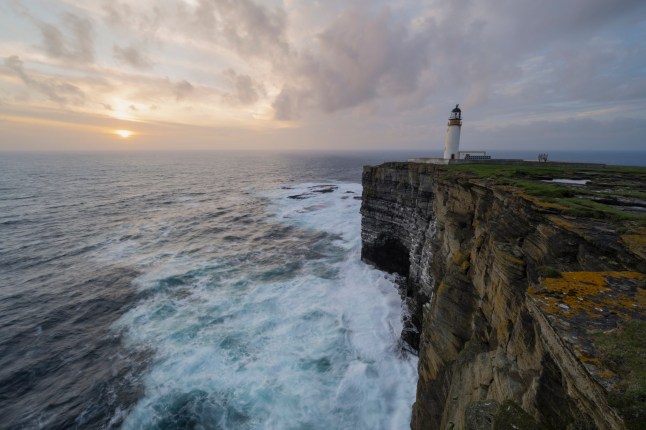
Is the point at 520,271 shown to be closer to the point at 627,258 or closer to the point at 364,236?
the point at 627,258

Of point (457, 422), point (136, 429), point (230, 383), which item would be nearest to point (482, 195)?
point (457, 422)

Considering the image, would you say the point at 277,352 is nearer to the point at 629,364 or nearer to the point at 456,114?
the point at 629,364

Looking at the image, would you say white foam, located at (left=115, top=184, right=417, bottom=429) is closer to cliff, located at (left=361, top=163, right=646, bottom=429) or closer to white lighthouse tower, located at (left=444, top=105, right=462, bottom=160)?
cliff, located at (left=361, top=163, right=646, bottom=429)

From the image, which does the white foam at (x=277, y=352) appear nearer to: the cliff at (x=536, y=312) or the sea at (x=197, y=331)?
the sea at (x=197, y=331)

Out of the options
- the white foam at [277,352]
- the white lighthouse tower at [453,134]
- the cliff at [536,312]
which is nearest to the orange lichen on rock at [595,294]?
the cliff at [536,312]

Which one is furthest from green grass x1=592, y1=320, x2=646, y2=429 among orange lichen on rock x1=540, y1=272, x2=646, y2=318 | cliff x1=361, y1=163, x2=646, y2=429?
orange lichen on rock x1=540, y1=272, x2=646, y2=318

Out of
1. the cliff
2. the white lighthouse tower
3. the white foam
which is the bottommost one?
the white foam
